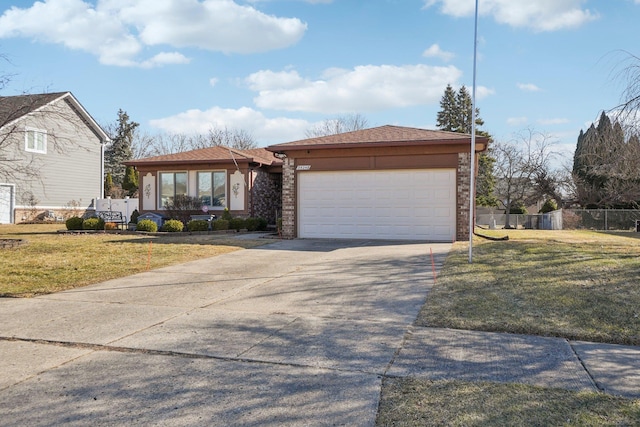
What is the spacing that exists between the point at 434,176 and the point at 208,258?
741cm

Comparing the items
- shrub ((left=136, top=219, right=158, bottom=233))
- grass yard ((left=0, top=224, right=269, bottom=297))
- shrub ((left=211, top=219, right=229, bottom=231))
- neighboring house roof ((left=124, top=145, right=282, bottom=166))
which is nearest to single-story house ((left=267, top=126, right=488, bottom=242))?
grass yard ((left=0, top=224, right=269, bottom=297))

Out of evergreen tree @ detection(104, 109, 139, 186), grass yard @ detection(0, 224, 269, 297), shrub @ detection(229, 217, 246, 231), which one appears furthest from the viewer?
evergreen tree @ detection(104, 109, 139, 186)

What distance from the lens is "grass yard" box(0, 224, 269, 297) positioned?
8039 millimetres

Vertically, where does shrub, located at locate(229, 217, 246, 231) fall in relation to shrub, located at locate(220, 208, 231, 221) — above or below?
below

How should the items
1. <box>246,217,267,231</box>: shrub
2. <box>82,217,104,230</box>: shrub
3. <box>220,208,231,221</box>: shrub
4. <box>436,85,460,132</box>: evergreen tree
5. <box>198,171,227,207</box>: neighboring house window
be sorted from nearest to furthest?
<box>82,217,104,230</box>: shrub → <box>246,217,267,231</box>: shrub → <box>220,208,231,221</box>: shrub → <box>198,171,227,207</box>: neighboring house window → <box>436,85,460,132</box>: evergreen tree

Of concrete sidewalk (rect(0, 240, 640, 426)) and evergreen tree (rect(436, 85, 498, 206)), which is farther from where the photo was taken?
evergreen tree (rect(436, 85, 498, 206))

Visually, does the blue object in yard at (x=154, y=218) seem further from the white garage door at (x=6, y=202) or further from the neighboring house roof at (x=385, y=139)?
the white garage door at (x=6, y=202)

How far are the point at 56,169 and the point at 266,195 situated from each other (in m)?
13.5

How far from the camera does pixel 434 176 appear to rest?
47.7 feet

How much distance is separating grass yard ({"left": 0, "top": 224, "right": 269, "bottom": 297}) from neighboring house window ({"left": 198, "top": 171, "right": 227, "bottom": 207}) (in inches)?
239

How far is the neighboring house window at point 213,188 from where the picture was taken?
68.9 feet

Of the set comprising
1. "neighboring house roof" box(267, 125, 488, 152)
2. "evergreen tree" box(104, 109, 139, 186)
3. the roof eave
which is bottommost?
the roof eave

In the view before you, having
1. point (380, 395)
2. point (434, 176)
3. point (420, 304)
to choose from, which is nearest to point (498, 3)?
point (434, 176)

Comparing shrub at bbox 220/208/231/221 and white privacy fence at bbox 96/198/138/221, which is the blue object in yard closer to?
shrub at bbox 220/208/231/221
